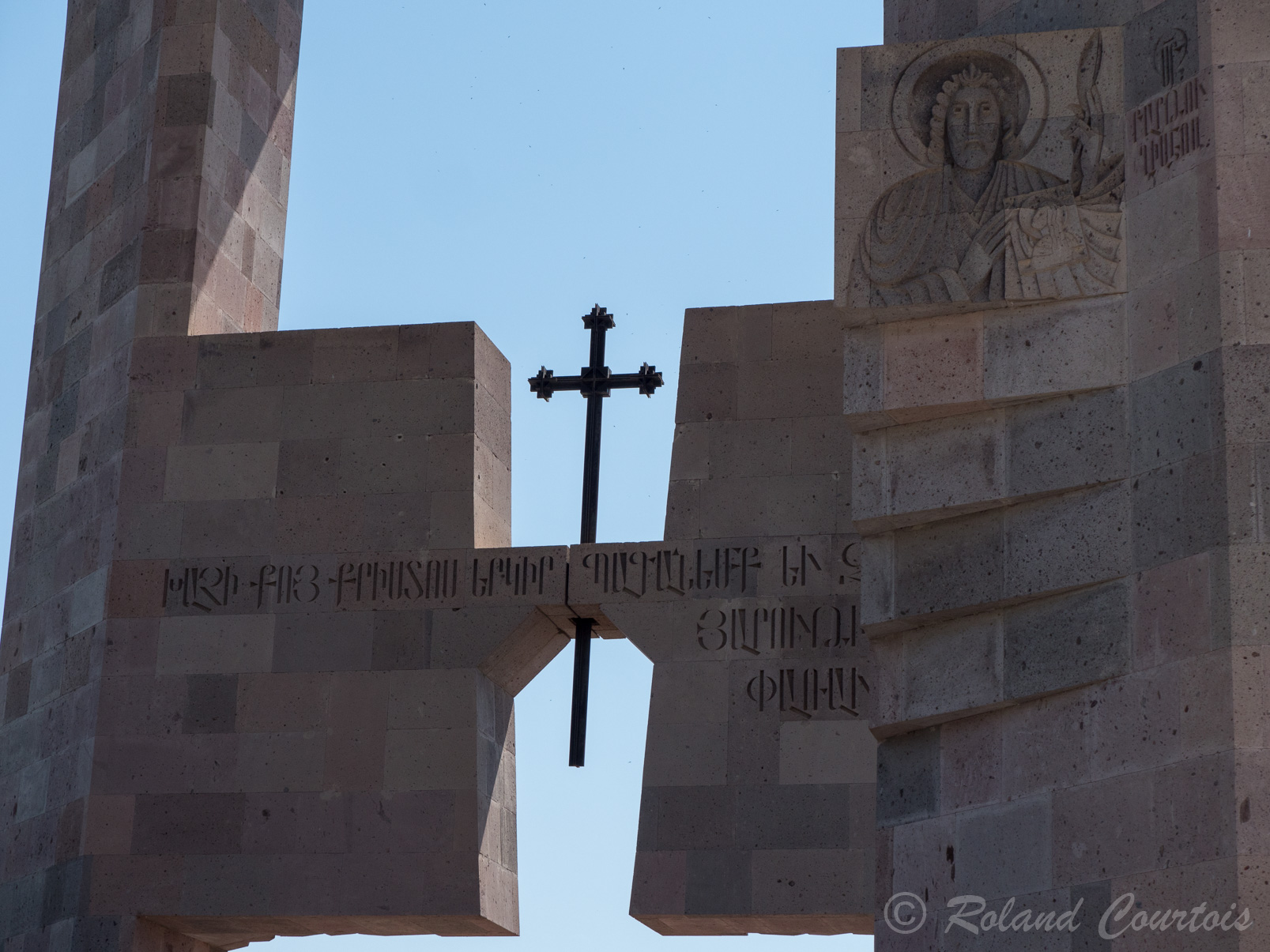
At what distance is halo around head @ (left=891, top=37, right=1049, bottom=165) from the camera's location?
971 cm

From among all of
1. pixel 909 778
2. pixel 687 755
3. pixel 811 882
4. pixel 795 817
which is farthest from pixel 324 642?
pixel 909 778

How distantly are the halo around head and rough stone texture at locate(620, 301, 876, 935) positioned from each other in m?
4.83

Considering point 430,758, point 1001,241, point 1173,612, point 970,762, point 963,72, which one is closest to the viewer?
point 1173,612

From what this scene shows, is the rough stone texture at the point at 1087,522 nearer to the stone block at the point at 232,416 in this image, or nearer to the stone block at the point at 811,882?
the stone block at the point at 811,882

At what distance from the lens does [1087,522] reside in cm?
899

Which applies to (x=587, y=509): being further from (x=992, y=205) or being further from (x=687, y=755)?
(x=992, y=205)

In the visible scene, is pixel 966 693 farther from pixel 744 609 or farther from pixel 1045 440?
pixel 744 609

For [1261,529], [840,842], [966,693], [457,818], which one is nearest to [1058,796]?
[966,693]

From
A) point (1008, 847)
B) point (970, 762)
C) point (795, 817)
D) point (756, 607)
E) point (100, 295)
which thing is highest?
point (100, 295)

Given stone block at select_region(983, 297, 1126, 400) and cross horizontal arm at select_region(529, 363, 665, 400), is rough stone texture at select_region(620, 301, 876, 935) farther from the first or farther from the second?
stone block at select_region(983, 297, 1126, 400)

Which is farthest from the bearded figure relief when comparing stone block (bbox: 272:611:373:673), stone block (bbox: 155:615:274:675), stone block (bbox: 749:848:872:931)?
stone block (bbox: 155:615:274:675)

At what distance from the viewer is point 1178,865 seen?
8.16 meters

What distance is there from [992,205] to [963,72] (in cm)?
76

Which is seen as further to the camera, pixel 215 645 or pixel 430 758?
pixel 215 645
